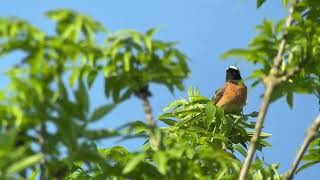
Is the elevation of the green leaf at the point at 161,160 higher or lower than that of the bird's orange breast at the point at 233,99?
higher

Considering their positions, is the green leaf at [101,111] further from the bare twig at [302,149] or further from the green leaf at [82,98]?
the bare twig at [302,149]

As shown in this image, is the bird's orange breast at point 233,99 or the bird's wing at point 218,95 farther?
the bird's wing at point 218,95

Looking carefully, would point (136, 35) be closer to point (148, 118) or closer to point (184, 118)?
point (148, 118)

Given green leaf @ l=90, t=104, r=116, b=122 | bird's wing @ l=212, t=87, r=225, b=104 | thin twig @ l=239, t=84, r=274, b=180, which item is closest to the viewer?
green leaf @ l=90, t=104, r=116, b=122

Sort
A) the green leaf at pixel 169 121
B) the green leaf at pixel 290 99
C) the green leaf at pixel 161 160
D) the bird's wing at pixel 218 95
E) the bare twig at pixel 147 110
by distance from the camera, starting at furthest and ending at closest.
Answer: the bird's wing at pixel 218 95, the green leaf at pixel 169 121, the green leaf at pixel 290 99, the bare twig at pixel 147 110, the green leaf at pixel 161 160

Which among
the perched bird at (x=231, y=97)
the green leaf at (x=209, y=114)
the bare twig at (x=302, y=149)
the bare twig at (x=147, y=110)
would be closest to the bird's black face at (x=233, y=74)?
the perched bird at (x=231, y=97)

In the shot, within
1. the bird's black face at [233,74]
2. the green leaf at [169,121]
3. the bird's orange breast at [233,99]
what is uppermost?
the green leaf at [169,121]

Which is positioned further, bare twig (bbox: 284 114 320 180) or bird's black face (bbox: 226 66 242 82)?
bird's black face (bbox: 226 66 242 82)

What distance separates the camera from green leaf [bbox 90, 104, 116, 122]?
2996mm

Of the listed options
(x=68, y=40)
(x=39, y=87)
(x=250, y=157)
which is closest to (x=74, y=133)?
(x=39, y=87)

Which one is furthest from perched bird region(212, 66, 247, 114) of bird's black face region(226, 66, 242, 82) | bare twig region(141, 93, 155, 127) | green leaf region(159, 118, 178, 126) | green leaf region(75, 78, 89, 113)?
green leaf region(75, 78, 89, 113)

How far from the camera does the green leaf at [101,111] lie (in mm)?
2996

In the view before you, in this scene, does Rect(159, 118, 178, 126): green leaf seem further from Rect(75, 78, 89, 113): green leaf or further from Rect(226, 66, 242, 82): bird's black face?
Rect(226, 66, 242, 82): bird's black face

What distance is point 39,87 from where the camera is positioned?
2756 mm
